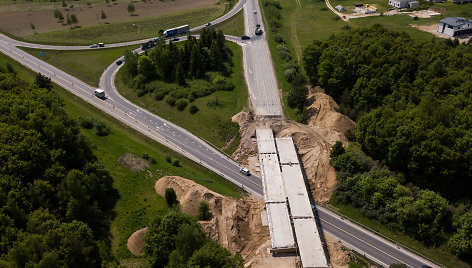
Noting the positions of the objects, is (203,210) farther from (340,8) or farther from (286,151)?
→ (340,8)

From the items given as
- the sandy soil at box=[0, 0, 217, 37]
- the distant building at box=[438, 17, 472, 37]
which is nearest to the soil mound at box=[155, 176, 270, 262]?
the distant building at box=[438, 17, 472, 37]

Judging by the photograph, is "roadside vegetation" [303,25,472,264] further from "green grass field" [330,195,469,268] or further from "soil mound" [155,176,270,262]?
"soil mound" [155,176,270,262]

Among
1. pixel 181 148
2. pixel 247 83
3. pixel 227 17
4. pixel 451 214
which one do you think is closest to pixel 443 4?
pixel 227 17

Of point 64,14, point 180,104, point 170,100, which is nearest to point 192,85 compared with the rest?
point 170,100

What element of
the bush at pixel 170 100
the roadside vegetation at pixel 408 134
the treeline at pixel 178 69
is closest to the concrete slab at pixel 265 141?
the roadside vegetation at pixel 408 134

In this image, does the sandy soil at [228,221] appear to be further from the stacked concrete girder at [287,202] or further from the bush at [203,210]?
the stacked concrete girder at [287,202]
